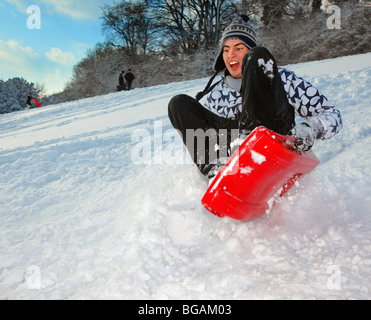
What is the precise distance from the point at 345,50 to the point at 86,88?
48.6 feet

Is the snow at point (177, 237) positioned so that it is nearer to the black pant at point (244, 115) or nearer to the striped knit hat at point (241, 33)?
the black pant at point (244, 115)

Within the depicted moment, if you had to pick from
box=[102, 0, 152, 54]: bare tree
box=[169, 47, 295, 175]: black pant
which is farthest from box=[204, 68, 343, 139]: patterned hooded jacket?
box=[102, 0, 152, 54]: bare tree

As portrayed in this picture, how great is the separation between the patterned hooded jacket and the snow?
316mm

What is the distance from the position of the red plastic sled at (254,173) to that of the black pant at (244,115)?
0.17 m

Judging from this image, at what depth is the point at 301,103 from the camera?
143cm

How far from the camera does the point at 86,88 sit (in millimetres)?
18406

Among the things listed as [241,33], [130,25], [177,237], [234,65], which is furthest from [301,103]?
[130,25]

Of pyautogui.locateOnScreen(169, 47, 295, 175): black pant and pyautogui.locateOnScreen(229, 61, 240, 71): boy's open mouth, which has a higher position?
pyautogui.locateOnScreen(229, 61, 240, 71): boy's open mouth

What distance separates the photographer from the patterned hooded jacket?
132cm

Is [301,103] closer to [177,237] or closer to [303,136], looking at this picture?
[303,136]

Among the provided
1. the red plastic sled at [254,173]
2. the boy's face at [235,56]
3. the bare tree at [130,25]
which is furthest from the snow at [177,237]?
the bare tree at [130,25]

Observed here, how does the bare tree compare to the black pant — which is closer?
the black pant

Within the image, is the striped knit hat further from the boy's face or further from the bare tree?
the bare tree

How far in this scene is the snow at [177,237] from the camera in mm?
929
